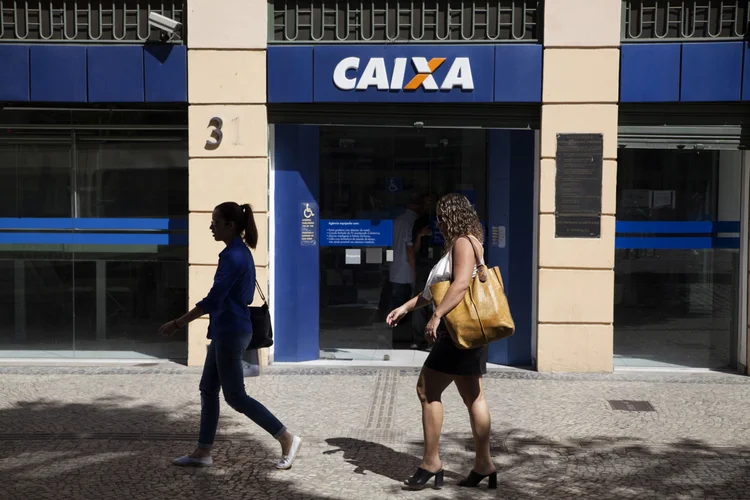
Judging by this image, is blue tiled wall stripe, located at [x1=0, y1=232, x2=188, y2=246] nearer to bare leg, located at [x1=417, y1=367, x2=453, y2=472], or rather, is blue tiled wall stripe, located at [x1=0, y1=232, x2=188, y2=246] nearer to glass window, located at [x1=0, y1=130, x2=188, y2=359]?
glass window, located at [x1=0, y1=130, x2=188, y2=359]

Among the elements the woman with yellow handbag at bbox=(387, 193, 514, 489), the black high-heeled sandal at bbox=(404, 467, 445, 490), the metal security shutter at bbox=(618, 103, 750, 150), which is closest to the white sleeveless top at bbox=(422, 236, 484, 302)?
the woman with yellow handbag at bbox=(387, 193, 514, 489)

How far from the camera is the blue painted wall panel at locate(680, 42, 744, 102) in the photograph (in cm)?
932

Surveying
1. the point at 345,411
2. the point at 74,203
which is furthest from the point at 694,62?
the point at 74,203

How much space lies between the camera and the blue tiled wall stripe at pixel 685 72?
30.6ft

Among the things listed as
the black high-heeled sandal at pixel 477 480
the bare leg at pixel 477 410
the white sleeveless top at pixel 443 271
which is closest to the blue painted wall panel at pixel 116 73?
the white sleeveless top at pixel 443 271

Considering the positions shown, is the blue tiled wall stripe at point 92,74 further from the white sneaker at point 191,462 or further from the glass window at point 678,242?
the glass window at point 678,242

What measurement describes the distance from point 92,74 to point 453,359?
5941mm

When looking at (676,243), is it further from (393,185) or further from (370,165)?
(370,165)

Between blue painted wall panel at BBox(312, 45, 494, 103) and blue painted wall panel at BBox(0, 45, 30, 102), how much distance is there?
271 centimetres

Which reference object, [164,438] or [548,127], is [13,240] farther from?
[548,127]

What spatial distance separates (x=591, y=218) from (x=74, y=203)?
552 cm

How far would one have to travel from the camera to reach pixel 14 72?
32.4 feet

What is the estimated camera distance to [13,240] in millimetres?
10391

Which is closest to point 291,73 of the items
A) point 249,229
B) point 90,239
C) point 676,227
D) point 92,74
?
point 92,74
